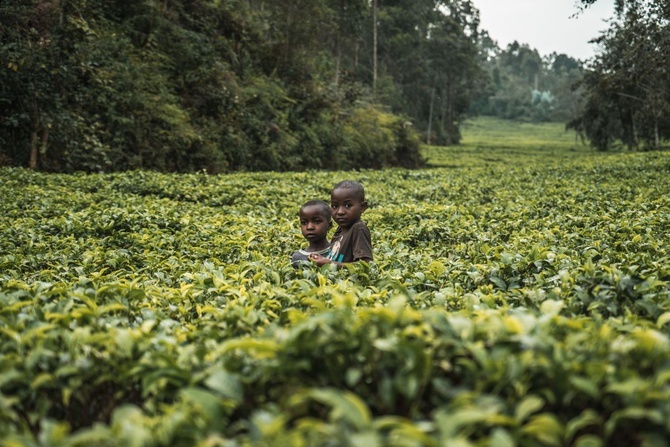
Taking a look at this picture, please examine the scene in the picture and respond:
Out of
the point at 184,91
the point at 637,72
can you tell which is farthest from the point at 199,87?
the point at 637,72

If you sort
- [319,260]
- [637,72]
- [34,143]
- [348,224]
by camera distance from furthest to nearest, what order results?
[637,72]
[34,143]
[348,224]
[319,260]

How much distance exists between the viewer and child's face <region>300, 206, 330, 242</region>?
14.9 feet

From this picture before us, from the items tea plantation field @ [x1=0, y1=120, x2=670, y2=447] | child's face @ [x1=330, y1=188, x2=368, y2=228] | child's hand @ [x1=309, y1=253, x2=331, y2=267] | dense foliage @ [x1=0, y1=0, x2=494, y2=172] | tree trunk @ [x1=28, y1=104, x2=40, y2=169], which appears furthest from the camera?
dense foliage @ [x1=0, y1=0, x2=494, y2=172]

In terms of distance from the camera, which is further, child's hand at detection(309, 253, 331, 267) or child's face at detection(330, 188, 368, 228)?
child's face at detection(330, 188, 368, 228)

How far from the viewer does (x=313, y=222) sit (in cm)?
459

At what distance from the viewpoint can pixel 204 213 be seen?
853 cm

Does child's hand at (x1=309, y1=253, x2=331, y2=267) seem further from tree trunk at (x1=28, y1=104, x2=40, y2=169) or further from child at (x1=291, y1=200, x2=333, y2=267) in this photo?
tree trunk at (x1=28, y1=104, x2=40, y2=169)

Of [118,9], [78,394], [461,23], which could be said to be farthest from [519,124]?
[78,394]

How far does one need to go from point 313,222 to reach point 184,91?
50.8ft

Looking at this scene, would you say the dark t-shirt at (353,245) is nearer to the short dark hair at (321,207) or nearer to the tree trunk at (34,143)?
the short dark hair at (321,207)

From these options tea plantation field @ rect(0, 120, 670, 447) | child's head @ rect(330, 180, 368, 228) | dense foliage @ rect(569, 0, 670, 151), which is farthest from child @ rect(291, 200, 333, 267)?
dense foliage @ rect(569, 0, 670, 151)

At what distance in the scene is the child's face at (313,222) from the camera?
4.55m

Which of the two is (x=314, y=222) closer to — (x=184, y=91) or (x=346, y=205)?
(x=346, y=205)

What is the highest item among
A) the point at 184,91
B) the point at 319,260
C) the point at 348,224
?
the point at 184,91
